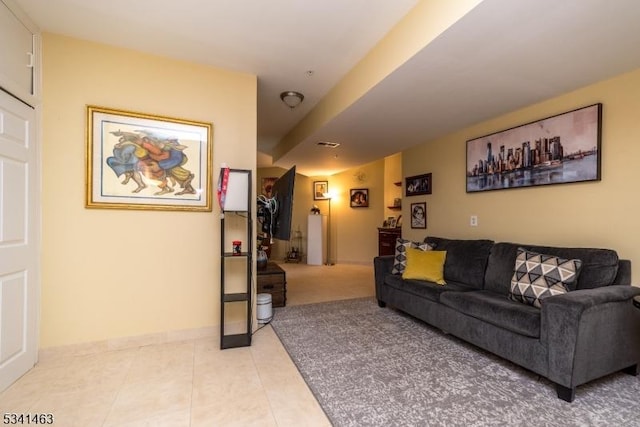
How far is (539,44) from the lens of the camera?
1906 mm

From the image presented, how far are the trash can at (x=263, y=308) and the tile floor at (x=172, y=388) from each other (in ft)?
1.39

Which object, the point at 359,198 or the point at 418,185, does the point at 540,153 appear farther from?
the point at 359,198

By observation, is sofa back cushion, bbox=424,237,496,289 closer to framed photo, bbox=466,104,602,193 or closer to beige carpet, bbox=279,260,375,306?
framed photo, bbox=466,104,602,193

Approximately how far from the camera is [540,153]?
9.30 ft

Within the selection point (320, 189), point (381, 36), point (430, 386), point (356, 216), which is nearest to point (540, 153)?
point (381, 36)

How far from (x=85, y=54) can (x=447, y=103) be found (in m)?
3.17

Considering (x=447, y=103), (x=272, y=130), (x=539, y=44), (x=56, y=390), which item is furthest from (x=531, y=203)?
(x=56, y=390)

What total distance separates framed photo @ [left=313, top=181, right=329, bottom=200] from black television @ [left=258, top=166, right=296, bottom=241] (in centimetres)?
464

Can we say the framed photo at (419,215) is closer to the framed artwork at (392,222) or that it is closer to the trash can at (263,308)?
the framed artwork at (392,222)

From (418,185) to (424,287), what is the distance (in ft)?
6.34

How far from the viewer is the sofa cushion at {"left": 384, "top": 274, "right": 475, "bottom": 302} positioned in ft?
9.28

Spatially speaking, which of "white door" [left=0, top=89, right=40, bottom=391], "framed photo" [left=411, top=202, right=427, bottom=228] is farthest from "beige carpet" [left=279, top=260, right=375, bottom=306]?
"white door" [left=0, top=89, right=40, bottom=391]

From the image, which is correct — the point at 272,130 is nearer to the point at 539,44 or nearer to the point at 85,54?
the point at 85,54

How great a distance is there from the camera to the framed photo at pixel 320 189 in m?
7.83
